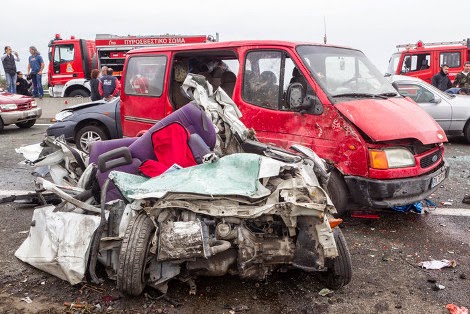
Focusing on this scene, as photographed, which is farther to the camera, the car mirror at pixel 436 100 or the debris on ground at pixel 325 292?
the car mirror at pixel 436 100

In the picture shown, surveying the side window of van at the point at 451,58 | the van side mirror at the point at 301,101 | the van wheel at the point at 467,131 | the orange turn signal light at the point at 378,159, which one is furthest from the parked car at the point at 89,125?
the side window of van at the point at 451,58

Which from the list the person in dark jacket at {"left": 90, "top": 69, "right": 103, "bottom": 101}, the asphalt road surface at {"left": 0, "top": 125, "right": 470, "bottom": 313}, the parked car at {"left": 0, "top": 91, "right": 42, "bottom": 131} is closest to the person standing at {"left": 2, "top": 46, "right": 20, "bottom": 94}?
the parked car at {"left": 0, "top": 91, "right": 42, "bottom": 131}

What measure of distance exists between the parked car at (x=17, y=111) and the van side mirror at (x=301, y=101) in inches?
360

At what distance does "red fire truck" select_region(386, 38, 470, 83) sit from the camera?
563 inches

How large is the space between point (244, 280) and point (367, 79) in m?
3.05

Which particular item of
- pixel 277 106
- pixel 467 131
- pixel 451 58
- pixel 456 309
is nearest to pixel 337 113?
pixel 277 106

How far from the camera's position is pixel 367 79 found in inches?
215

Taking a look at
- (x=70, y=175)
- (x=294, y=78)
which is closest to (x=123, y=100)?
(x=70, y=175)

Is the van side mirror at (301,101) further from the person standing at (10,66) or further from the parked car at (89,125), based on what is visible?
the person standing at (10,66)

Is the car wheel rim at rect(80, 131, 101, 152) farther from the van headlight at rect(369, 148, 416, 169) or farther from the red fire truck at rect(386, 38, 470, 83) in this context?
the red fire truck at rect(386, 38, 470, 83)

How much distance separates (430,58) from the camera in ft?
47.6

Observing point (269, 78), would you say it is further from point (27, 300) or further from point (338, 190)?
point (27, 300)

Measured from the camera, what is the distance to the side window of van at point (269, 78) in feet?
16.9

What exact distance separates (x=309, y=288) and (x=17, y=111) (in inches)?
413
